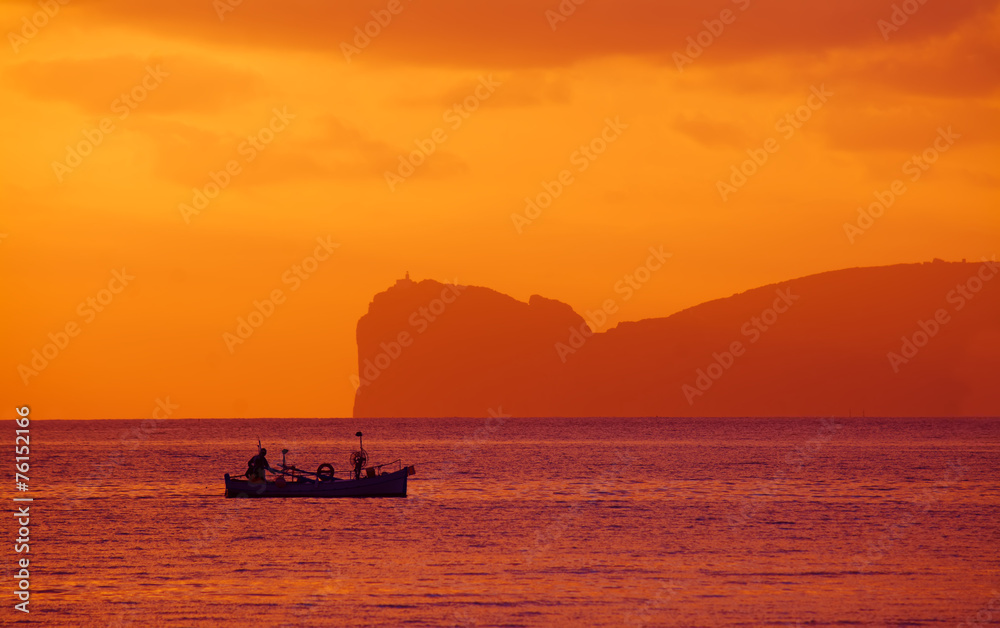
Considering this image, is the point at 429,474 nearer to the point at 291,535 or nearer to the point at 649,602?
the point at 291,535

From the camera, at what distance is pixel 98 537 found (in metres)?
51.7

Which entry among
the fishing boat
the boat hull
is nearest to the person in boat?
the fishing boat

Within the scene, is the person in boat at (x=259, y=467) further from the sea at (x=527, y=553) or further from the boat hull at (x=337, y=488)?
the sea at (x=527, y=553)

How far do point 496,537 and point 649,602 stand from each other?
1574cm

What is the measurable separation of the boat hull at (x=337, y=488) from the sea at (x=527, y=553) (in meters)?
0.88

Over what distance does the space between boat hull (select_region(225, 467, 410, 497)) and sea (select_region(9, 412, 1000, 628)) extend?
875 millimetres

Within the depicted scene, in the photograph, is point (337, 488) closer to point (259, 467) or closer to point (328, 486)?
point (328, 486)

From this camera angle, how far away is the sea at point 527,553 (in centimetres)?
3472

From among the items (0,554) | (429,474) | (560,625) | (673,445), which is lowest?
(560,625)

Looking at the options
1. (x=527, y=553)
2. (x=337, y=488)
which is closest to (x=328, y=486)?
(x=337, y=488)

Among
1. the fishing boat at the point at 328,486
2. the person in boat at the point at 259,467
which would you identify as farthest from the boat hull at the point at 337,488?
the person in boat at the point at 259,467

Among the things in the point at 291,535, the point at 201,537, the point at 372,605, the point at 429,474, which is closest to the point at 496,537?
the point at 291,535

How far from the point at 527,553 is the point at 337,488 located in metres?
26.2

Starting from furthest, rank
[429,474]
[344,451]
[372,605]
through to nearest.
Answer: [344,451] → [429,474] → [372,605]
